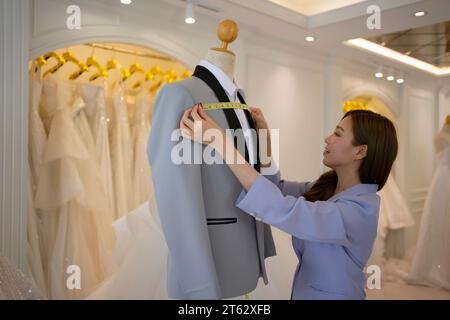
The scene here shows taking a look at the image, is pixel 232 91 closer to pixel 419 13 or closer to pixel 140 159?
pixel 140 159

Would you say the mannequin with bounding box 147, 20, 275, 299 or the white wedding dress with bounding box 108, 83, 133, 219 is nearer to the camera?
the mannequin with bounding box 147, 20, 275, 299

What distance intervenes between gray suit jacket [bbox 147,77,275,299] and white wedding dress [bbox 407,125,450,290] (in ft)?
12.1

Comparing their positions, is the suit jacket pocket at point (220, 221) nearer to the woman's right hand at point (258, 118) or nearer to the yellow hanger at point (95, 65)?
the woman's right hand at point (258, 118)

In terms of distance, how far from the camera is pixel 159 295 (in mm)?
2512

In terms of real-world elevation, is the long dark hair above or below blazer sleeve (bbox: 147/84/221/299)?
above

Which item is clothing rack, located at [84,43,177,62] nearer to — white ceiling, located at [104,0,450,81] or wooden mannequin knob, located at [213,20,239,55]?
white ceiling, located at [104,0,450,81]

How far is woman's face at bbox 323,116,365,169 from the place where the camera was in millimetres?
1708

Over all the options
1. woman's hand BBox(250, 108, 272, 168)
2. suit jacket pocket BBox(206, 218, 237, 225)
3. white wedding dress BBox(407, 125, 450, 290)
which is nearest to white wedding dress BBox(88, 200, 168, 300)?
woman's hand BBox(250, 108, 272, 168)

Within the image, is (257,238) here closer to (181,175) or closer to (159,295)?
(181,175)

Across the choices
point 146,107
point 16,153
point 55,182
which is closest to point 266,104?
point 146,107

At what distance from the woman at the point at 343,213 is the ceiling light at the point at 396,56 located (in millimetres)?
2874

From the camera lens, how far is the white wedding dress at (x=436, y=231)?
4.50 metres

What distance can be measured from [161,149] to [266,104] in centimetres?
289

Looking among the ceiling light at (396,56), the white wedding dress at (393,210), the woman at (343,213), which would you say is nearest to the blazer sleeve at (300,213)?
the woman at (343,213)
